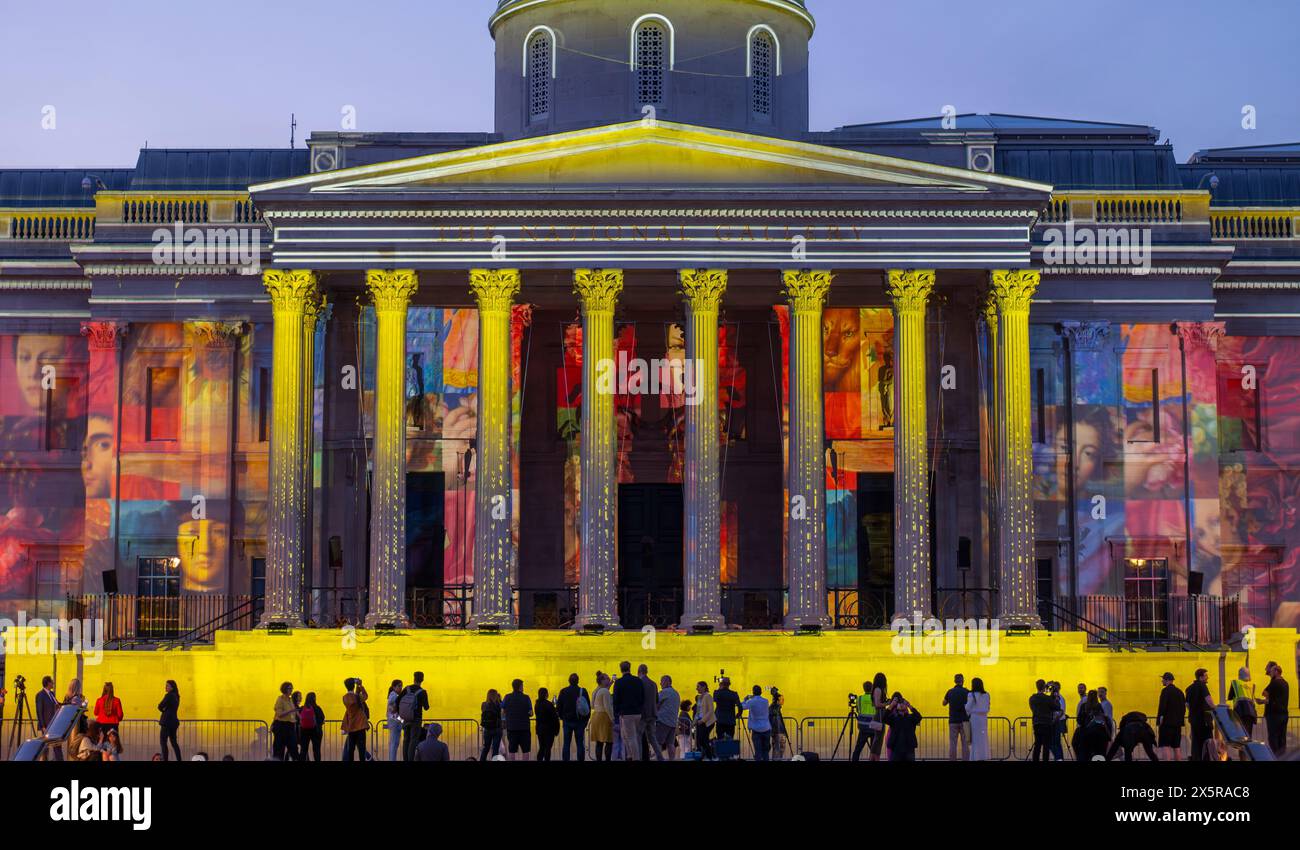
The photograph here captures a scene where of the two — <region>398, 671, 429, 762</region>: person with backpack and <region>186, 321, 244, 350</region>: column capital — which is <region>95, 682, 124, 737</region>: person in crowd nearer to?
<region>398, 671, 429, 762</region>: person with backpack

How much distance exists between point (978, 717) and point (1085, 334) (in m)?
18.4

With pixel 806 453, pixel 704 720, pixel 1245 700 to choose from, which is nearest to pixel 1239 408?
pixel 806 453

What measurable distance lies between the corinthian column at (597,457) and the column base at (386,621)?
4.07 metres

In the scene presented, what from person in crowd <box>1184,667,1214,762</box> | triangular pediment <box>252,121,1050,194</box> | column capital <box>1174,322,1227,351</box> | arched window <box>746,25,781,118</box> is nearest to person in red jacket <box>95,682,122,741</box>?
triangular pediment <box>252,121,1050,194</box>

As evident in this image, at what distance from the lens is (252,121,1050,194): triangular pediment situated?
47.4m

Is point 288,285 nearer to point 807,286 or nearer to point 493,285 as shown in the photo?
point 493,285

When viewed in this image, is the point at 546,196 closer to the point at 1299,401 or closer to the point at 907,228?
the point at 907,228

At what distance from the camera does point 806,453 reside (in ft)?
156

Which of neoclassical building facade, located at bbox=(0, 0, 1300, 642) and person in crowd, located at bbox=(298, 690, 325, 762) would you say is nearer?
person in crowd, located at bbox=(298, 690, 325, 762)

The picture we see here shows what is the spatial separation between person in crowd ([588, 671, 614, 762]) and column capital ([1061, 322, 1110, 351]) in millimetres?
21940

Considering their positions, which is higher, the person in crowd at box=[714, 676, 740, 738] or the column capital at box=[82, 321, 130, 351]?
the column capital at box=[82, 321, 130, 351]

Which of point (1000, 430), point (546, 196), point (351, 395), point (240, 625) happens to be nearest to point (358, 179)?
point (546, 196)

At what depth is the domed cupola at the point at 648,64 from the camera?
178ft
